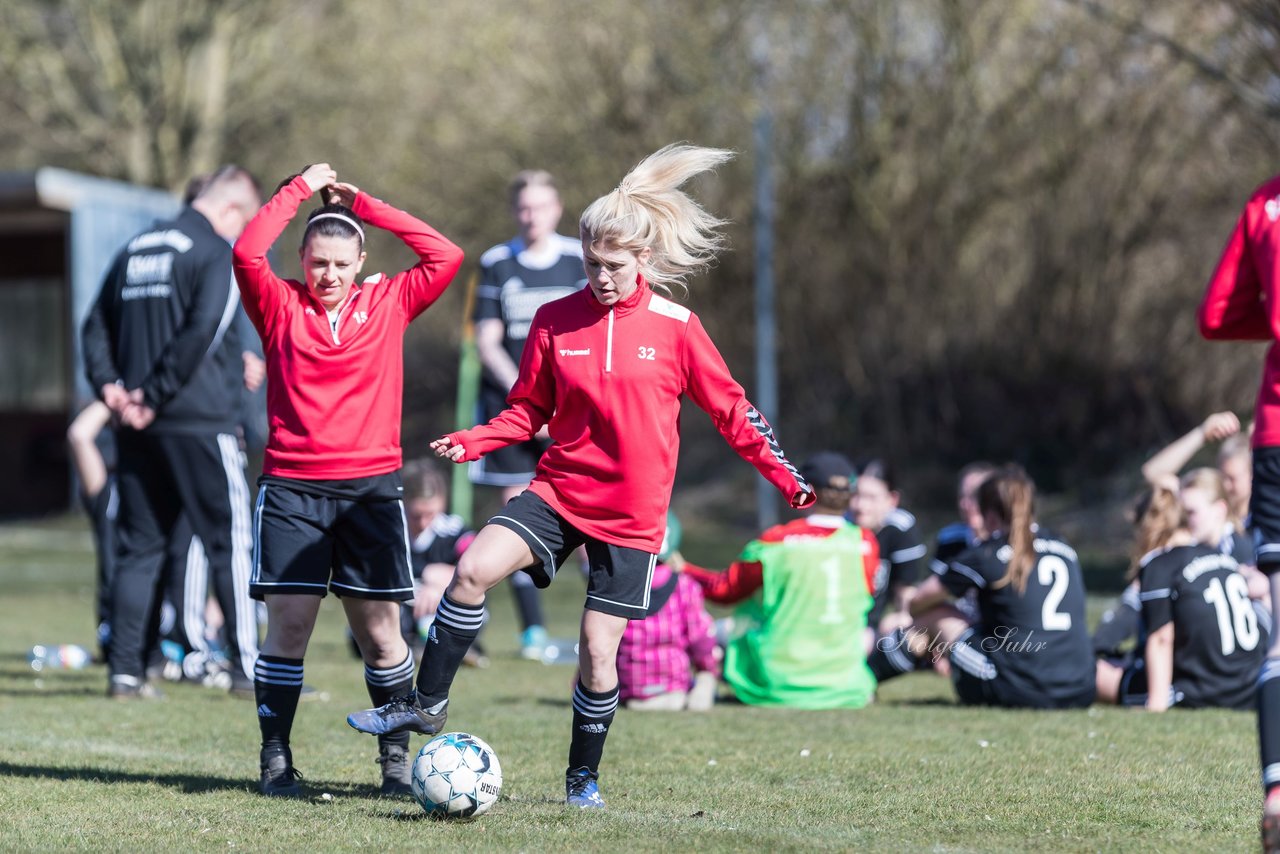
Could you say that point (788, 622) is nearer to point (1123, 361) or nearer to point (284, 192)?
point (284, 192)

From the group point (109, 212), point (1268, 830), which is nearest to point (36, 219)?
point (109, 212)

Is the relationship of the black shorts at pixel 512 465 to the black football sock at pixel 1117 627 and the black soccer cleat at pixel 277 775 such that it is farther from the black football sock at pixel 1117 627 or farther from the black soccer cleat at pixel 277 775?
the black soccer cleat at pixel 277 775

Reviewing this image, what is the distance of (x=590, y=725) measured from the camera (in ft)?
16.4

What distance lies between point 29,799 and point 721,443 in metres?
18.1

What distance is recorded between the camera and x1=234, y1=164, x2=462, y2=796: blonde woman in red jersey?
523 cm

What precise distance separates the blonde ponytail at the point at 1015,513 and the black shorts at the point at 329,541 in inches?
116

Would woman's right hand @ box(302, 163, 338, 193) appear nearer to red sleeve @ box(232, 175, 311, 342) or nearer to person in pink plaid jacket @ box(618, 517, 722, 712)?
red sleeve @ box(232, 175, 311, 342)

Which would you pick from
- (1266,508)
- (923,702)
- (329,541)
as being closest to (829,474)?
(923,702)

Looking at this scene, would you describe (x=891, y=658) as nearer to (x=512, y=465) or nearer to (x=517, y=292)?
(x=512, y=465)

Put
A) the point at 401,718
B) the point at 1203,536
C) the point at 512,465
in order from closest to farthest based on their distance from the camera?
the point at 401,718 < the point at 1203,536 < the point at 512,465

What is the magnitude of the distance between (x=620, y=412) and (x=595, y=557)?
0.46 m

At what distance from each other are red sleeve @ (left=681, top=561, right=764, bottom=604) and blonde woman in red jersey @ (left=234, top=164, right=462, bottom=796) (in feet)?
7.48

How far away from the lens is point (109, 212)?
840 inches


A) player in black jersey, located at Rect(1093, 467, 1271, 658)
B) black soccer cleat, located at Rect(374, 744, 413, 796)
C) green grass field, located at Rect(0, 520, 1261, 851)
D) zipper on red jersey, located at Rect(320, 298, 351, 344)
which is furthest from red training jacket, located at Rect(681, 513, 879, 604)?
zipper on red jersey, located at Rect(320, 298, 351, 344)
